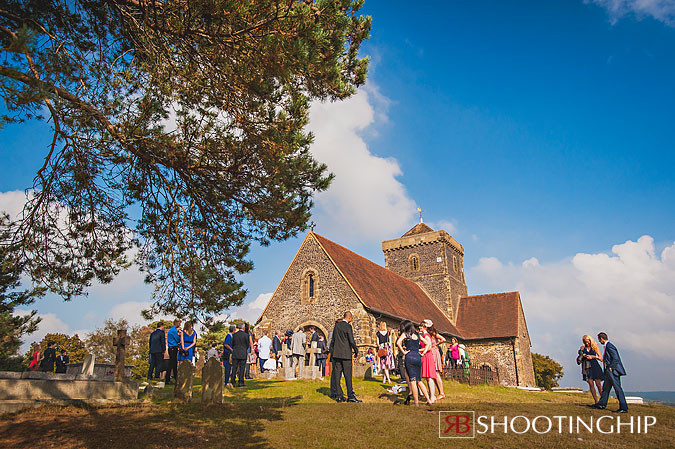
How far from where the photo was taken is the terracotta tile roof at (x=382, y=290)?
74.9 ft

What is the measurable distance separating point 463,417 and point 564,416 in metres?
2.26

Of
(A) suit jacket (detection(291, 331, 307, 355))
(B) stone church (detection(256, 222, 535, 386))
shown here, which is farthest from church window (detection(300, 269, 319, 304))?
(A) suit jacket (detection(291, 331, 307, 355))

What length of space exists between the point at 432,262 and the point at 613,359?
1078 inches

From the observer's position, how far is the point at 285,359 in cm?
1800

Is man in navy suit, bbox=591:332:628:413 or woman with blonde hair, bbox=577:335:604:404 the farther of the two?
woman with blonde hair, bbox=577:335:604:404

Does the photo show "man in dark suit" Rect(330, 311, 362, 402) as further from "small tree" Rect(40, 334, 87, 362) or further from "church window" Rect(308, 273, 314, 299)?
"small tree" Rect(40, 334, 87, 362)

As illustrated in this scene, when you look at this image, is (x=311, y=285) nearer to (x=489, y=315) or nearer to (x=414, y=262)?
(x=414, y=262)

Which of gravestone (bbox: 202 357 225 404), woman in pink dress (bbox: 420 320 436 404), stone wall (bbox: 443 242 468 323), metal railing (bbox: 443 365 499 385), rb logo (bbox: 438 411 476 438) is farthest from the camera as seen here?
stone wall (bbox: 443 242 468 323)

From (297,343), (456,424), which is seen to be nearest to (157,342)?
(297,343)

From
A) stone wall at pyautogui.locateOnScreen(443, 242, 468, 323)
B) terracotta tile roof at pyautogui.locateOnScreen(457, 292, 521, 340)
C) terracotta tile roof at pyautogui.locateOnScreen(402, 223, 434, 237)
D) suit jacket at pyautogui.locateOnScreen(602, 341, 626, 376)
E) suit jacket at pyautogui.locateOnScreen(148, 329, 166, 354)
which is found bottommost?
suit jacket at pyautogui.locateOnScreen(602, 341, 626, 376)

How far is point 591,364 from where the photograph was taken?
1048 centimetres

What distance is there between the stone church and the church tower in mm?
80

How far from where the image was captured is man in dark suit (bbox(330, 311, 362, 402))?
9531 millimetres

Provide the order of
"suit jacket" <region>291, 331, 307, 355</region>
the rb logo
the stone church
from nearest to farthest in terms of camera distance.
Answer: the rb logo
"suit jacket" <region>291, 331, 307, 355</region>
the stone church
